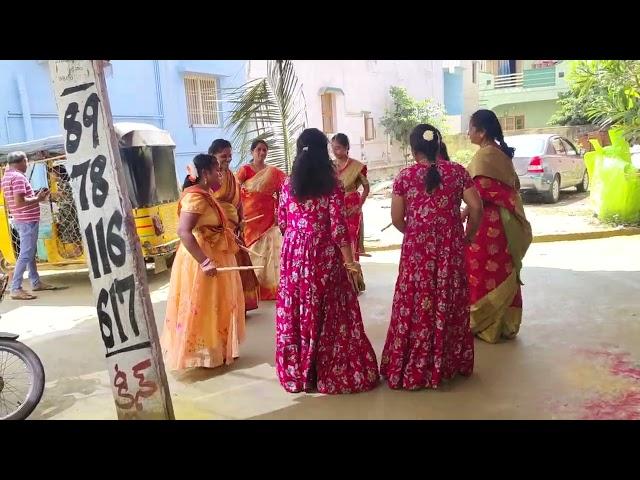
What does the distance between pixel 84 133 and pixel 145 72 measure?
29.0 feet

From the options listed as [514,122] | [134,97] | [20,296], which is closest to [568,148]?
[134,97]

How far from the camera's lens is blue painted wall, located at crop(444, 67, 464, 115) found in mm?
22038

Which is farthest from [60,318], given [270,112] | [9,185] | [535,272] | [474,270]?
[535,272]

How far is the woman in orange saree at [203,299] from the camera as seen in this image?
3.79 meters

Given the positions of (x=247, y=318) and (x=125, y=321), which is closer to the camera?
(x=125, y=321)

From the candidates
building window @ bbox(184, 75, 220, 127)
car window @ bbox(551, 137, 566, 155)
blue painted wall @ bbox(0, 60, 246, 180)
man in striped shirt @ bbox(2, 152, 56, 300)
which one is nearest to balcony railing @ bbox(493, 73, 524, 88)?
car window @ bbox(551, 137, 566, 155)

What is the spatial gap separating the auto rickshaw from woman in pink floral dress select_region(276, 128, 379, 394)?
158 inches

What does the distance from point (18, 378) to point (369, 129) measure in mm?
14407

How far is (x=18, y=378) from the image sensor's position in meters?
3.68

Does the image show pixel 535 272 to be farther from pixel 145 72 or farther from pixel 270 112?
pixel 145 72

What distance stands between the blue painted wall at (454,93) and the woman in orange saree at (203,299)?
19728 millimetres

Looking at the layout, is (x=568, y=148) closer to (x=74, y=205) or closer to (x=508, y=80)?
(x=74, y=205)

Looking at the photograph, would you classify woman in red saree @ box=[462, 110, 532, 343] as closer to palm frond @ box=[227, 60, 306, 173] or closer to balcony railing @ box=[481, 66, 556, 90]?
palm frond @ box=[227, 60, 306, 173]
